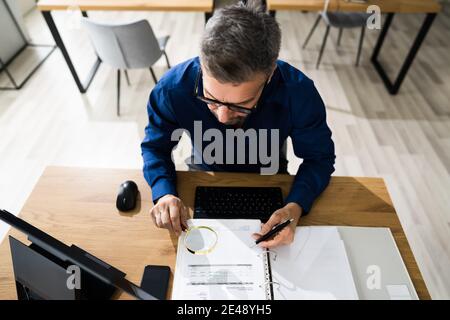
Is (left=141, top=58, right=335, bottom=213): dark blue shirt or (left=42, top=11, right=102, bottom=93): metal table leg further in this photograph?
(left=42, top=11, right=102, bottom=93): metal table leg

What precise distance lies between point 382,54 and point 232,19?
10.3 feet

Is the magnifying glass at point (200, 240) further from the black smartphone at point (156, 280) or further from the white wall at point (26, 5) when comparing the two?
the white wall at point (26, 5)

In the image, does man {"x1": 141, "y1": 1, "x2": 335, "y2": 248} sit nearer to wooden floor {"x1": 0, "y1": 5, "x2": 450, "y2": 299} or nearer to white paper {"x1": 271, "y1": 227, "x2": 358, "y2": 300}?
white paper {"x1": 271, "y1": 227, "x2": 358, "y2": 300}

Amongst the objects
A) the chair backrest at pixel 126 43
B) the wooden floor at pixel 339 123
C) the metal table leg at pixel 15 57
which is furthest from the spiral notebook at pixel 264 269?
the metal table leg at pixel 15 57

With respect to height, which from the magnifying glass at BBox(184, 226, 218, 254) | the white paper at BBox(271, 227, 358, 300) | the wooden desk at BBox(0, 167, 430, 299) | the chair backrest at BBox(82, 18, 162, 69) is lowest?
the chair backrest at BBox(82, 18, 162, 69)

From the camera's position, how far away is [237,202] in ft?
3.24

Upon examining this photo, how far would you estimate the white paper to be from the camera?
0.80m

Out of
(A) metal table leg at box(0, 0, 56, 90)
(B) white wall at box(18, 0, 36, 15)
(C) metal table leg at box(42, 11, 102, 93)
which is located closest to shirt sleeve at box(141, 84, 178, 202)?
(C) metal table leg at box(42, 11, 102, 93)

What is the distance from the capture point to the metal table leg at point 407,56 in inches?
92.1

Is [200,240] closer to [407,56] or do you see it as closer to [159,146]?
[159,146]

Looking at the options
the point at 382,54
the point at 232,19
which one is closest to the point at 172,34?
the point at 382,54

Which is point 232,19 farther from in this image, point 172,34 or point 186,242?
point 172,34

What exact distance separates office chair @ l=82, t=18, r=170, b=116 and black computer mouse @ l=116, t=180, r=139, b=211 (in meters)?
1.33

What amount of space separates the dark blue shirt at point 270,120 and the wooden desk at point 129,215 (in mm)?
62
